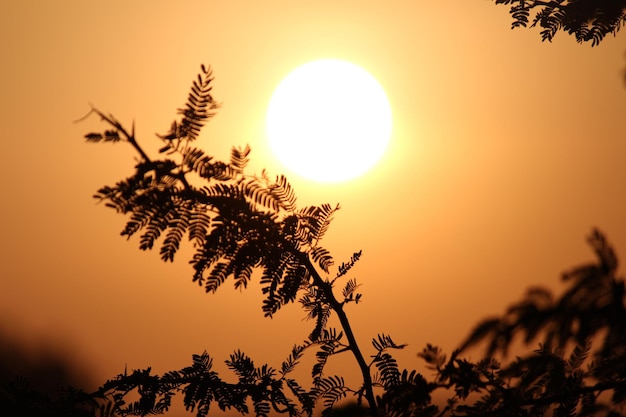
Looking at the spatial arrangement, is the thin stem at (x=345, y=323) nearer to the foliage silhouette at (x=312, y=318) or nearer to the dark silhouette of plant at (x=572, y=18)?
the foliage silhouette at (x=312, y=318)

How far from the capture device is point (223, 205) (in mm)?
3154

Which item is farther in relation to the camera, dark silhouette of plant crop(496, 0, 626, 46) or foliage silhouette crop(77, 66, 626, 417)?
dark silhouette of plant crop(496, 0, 626, 46)

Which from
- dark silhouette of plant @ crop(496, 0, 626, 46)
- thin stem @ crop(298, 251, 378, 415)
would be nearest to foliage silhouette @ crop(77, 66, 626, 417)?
thin stem @ crop(298, 251, 378, 415)

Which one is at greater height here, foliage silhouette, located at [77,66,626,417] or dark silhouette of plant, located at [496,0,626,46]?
dark silhouette of plant, located at [496,0,626,46]

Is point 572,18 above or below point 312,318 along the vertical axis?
above

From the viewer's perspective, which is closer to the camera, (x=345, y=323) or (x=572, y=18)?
(x=345, y=323)

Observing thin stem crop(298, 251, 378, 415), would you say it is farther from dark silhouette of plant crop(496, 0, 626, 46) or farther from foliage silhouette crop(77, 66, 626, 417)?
dark silhouette of plant crop(496, 0, 626, 46)

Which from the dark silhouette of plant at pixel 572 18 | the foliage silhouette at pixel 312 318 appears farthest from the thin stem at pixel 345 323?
the dark silhouette of plant at pixel 572 18

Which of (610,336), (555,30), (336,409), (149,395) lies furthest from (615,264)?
(555,30)

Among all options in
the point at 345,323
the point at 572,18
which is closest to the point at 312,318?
the point at 345,323

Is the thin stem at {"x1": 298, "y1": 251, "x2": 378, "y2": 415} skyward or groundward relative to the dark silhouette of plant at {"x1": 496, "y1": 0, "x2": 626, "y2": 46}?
groundward

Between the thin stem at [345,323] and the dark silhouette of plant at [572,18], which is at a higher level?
the dark silhouette of plant at [572,18]

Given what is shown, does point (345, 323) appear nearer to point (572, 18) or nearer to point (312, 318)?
point (312, 318)

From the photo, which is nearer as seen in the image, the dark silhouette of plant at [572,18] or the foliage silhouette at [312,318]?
the foliage silhouette at [312,318]
